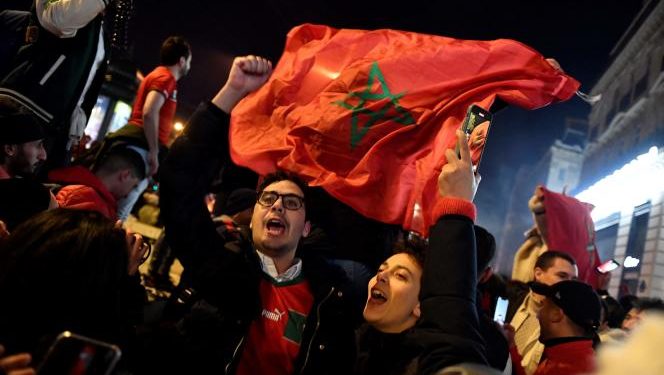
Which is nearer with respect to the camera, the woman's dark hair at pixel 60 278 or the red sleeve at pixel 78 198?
the woman's dark hair at pixel 60 278

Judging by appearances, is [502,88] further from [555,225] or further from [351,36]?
[555,225]

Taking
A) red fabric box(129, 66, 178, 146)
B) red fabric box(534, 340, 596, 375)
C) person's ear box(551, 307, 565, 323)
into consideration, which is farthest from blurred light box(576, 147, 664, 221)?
red fabric box(129, 66, 178, 146)

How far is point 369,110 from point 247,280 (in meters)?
1.67

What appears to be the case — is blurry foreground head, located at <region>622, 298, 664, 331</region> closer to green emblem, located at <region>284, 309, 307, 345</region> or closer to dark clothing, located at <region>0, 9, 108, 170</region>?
green emblem, located at <region>284, 309, 307, 345</region>

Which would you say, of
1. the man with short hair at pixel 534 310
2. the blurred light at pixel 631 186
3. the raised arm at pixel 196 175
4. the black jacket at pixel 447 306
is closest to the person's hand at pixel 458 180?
the black jacket at pixel 447 306

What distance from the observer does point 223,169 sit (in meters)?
5.17

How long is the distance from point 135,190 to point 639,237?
13897mm

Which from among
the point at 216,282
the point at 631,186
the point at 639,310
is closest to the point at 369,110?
the point at 216,282

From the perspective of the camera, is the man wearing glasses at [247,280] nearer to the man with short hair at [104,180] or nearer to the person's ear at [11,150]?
the man with short hair at [104,180]

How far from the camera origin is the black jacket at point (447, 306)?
1486 millimetres

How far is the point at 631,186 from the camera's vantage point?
13641mm

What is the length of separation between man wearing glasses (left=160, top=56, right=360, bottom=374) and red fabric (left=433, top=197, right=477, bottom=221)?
0.94 metres

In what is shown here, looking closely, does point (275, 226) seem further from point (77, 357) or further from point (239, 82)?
point (77, 357)

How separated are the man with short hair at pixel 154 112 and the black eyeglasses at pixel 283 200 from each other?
1.84 meters
